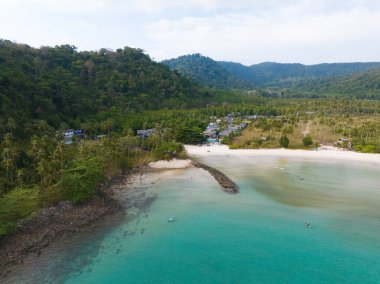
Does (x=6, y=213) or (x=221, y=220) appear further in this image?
(x=221, y=220)

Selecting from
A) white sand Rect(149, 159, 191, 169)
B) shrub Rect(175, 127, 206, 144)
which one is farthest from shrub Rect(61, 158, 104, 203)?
shrub Rect(175, 127, 206, 144)

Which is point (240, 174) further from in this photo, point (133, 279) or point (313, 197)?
point (133, 279)

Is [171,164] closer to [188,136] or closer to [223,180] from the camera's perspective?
[223,180]

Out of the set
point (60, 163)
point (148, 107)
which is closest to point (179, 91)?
point (148, 107)

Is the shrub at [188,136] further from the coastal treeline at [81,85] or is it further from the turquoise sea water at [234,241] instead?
the turquoise sea water at [234,241]

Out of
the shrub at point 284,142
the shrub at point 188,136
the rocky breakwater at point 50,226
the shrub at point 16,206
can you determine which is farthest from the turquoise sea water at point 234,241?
the shrub at point 188,136

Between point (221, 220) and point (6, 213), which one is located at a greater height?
point (6, 213)

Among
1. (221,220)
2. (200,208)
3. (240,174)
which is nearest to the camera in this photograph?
(221,220)
